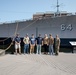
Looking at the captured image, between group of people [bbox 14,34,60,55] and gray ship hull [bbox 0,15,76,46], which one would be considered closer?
group of people [bbox 14,34,60,55]

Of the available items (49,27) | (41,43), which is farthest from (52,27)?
(41,43)

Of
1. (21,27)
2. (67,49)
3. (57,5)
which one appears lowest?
(67,49)

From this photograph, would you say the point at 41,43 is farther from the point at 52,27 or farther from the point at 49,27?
the point at 49,27

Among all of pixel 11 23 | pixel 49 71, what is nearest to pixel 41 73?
pixel 49 71

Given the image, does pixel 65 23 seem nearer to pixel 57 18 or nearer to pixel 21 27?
pixel 57 18

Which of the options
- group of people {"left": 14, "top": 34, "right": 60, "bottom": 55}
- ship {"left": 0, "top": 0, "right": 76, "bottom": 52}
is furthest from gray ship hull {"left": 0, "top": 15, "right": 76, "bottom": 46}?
group of people {"left": 14, "top": 34, "right": 60, "bottom": 55}

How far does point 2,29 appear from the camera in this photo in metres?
37.6

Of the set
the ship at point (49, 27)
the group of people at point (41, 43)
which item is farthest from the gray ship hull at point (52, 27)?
the group of people at point (41, 43)

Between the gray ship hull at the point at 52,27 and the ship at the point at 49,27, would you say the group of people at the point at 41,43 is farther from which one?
the gray ship hull at the point at 52,27

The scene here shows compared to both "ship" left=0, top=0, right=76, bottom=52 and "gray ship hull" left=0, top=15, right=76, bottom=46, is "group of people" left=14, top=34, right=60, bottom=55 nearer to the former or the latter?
"ship" left=0, top=0, right=76, bottom=52

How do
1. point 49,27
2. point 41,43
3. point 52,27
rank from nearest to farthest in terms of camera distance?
1. point 41,43
2. point 52,27
3. point 49,27

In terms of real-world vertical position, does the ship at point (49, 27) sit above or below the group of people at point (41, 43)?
above

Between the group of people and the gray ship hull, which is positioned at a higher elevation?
the gray ship hull

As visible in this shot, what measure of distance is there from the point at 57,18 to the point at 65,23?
54.2 inches
